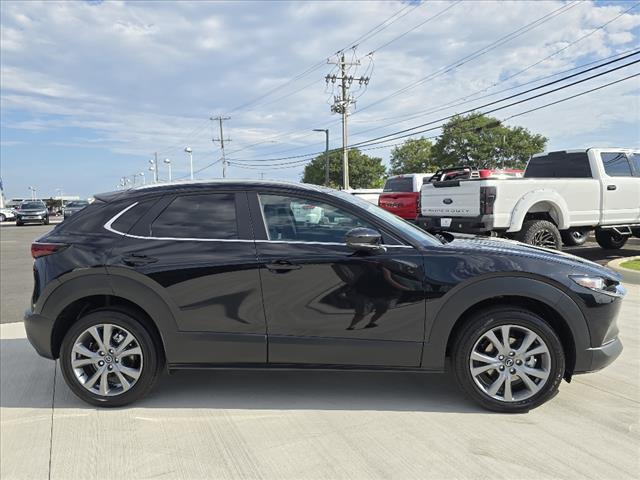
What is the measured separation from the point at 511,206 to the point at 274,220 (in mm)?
6057

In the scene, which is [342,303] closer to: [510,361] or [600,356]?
[510,361]

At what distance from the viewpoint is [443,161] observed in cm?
6512

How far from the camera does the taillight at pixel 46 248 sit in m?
3.51

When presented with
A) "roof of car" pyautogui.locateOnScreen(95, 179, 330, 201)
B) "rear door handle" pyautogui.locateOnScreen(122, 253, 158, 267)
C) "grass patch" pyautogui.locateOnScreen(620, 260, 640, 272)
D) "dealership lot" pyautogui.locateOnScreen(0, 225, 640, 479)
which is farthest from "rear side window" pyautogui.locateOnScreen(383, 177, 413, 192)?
"rear door handle" pyautogui.locateOnScreen(122, 253, 158, 267)

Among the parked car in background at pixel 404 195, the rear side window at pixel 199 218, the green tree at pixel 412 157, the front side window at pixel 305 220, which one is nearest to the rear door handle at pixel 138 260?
the rear side window at pixel 199 218

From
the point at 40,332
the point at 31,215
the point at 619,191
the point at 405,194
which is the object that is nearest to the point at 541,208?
the point at 619,191

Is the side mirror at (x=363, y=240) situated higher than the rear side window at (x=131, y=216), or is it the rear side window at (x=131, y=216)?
the rear side window at (x=131, y=216)

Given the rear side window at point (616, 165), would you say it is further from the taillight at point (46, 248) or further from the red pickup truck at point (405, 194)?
the taillight at point (46, 248)

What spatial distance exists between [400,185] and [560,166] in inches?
249

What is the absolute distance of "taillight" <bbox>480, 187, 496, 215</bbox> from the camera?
26.8 feet

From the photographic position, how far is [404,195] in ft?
48.9

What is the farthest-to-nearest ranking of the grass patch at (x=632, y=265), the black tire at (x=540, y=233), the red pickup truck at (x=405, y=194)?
1. the red pickup truck at (x=405, y=194)
2. the black tire at (x=540, y=233)
3. the grass patch at (x=632, y=265)

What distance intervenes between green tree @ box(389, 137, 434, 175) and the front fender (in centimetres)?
7643

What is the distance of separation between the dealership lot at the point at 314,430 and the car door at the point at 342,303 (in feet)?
1.40
